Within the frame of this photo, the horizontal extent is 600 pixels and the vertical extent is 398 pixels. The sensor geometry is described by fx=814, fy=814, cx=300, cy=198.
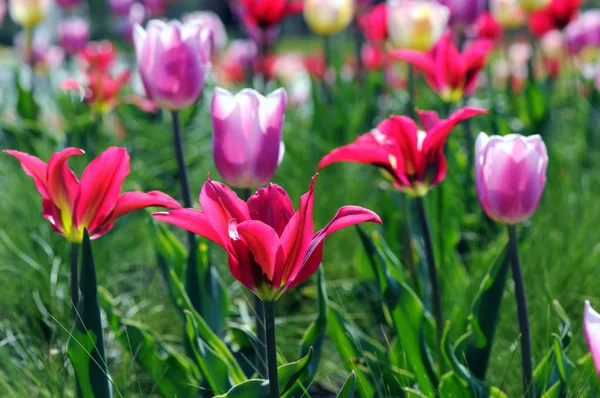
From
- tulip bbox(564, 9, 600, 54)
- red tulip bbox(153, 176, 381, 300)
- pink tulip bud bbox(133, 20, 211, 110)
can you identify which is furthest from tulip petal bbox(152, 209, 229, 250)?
tulip bbox(564, 9, 600, 54)

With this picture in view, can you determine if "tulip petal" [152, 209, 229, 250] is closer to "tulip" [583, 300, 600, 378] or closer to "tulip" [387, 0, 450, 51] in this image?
"tulip" [583, 300, 600, 378]

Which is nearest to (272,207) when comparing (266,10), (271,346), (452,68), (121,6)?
(271,346)

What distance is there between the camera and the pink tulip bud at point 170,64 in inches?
59.4

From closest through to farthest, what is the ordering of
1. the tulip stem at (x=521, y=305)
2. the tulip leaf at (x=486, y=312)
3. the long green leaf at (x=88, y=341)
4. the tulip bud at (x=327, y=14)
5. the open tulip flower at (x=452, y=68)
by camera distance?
the long green leaf at (x=88, y=341) < the tulip stem at (x=521, y=305) < the tulip leaf at (x=486, y=312) < the open tulip flower at (x=452, y=68) < the tulip bud at (x=327, y=14)

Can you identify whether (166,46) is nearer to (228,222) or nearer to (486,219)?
(228,222)

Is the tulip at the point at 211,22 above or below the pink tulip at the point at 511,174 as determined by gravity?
below

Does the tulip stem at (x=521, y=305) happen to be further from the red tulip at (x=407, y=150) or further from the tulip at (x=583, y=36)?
the tulip at (x=583, y=36)

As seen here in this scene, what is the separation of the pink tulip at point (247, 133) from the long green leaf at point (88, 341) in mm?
324

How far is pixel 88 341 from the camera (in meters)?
1.13

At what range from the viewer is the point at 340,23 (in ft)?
9.88

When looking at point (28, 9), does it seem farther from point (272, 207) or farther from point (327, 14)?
point (272, 207)

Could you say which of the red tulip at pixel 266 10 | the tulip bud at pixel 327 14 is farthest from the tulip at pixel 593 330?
the tulip bud at pixel 327 14

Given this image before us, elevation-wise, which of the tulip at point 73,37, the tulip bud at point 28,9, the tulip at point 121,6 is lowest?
the tulip at point 73,37

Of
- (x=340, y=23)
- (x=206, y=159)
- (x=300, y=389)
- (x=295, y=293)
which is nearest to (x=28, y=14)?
(x=206, y=159)
